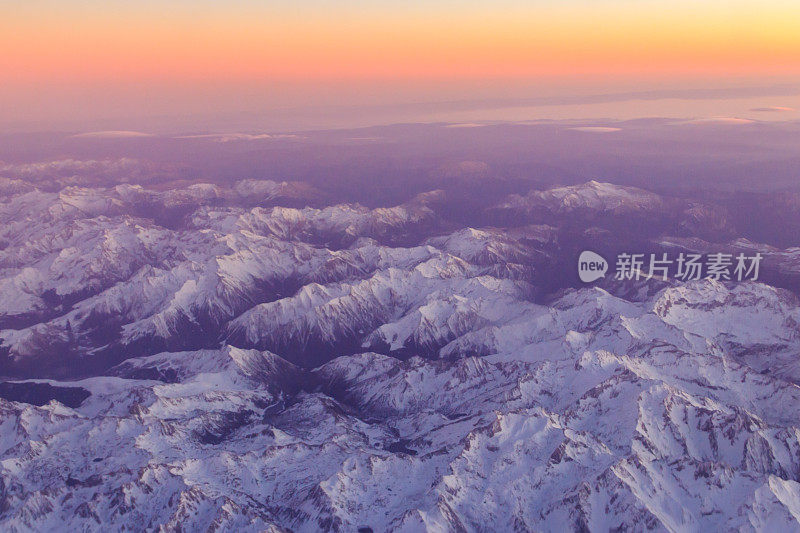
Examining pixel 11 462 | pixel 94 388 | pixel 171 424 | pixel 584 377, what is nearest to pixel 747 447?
pixel 584 377

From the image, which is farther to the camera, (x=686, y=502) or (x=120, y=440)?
(x=120, y=440)

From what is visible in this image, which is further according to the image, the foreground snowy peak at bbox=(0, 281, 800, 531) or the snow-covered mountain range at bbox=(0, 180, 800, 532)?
the snow-covered mountain range at bbox=(0, 180, 800, 532)

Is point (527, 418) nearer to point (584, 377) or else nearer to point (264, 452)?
point (584, 377)

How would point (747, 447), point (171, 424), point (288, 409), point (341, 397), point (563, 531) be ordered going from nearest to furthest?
point (563, 531)
point (747, 447)
point (171, 424)
point (288, 409)
point (341, 397)

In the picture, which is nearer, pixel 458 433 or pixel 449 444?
pixel 449 444

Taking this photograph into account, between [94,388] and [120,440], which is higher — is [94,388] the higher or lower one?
the lower one

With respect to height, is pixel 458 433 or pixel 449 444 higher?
pixel 449 444

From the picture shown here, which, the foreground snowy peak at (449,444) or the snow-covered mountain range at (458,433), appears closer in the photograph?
the foreground snowy peak at (449,444)

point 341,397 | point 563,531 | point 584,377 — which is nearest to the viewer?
point 563,531

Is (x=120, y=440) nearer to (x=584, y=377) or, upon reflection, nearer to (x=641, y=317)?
(x=584, y=377)

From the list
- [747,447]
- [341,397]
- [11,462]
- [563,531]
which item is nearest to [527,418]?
[563,531]
